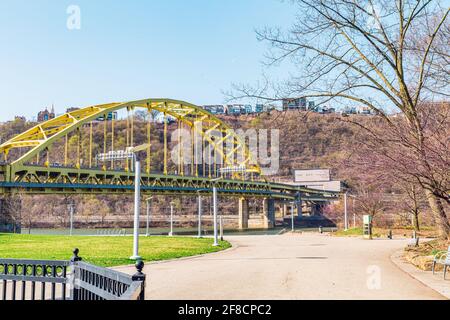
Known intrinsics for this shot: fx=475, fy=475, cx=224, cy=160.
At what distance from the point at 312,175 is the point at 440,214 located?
120 m

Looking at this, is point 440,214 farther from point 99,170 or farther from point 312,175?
point 312,175

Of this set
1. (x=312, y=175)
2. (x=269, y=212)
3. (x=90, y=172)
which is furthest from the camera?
(x=312, y=175)

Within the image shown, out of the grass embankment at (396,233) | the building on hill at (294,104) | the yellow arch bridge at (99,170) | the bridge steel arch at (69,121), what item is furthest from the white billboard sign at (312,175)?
the building on hill at (294,104)

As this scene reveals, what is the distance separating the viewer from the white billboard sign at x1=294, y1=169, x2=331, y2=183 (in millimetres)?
132625

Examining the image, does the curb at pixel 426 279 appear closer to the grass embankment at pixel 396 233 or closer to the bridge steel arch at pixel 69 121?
the grass embankment at pixel 396 233

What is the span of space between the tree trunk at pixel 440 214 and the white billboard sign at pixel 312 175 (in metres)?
117

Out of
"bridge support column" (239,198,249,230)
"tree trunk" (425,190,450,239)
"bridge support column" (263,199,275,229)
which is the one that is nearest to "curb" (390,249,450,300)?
"tree trunk" (425,190,450,239)

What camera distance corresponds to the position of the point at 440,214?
15.1 metres

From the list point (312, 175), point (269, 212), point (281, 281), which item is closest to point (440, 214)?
point (281, 281)

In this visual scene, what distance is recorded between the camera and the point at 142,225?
107 metres

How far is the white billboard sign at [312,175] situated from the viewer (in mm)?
132625

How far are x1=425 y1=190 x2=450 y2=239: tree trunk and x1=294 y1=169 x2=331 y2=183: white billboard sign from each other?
117112 millimetres
